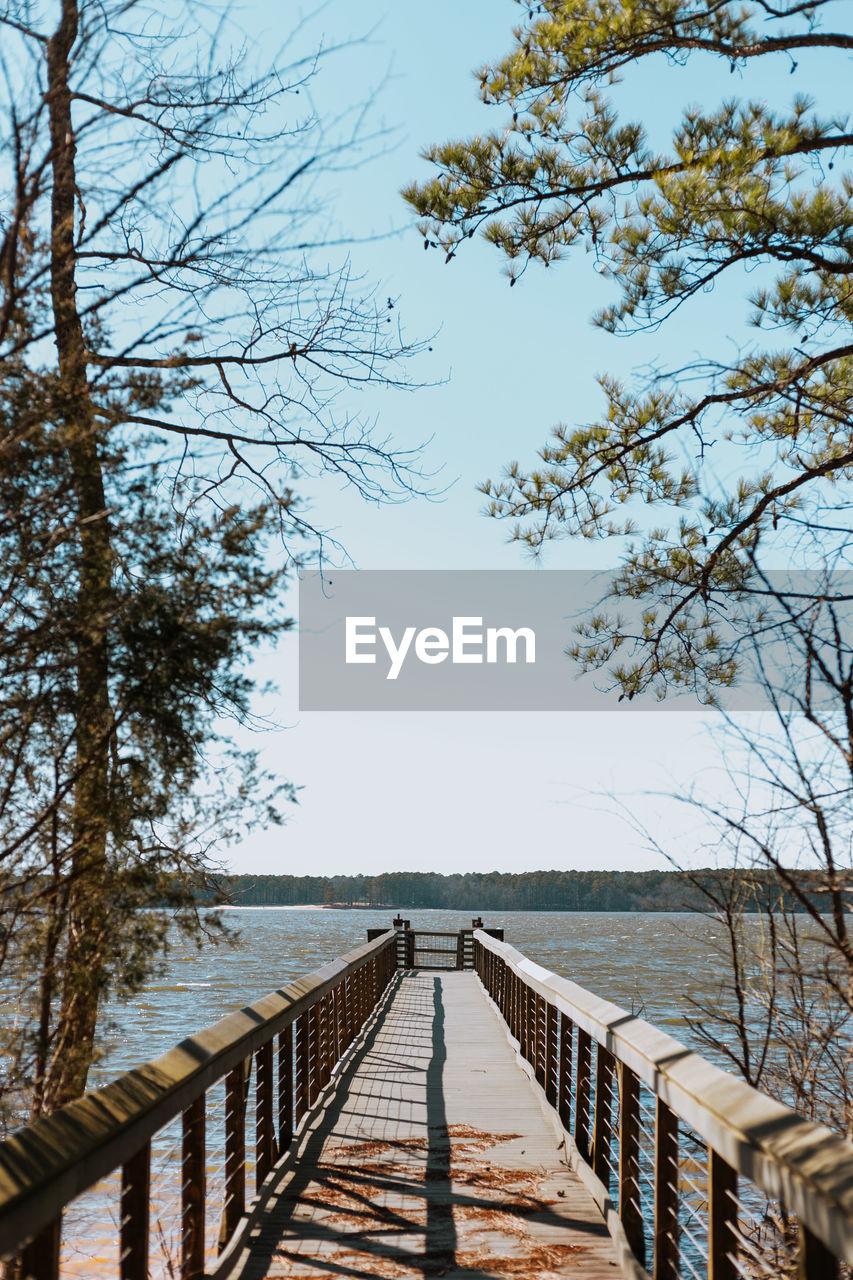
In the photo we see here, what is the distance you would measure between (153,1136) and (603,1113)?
2325 mm

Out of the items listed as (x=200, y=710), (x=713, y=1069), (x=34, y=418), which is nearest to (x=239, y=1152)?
(x=200, y=710)

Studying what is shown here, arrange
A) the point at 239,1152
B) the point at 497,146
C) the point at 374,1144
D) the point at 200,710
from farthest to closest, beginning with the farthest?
the point at 497,146, the point at 374,1144, the point at 239,1152, the point at 200,710

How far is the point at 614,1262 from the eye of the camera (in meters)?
3.81

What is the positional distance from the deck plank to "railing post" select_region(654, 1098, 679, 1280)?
0.50m

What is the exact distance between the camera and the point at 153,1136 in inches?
111

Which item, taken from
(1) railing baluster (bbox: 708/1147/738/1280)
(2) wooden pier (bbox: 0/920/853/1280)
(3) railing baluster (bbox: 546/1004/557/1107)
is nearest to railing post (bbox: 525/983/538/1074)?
(2) wooden pier (bbox: 0/920/853/1280)

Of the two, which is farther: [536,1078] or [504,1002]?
[504,1002]

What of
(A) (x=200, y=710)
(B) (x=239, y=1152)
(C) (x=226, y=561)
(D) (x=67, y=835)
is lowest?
(B) (x=239, y=1152)

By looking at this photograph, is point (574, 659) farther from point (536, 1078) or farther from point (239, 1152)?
point (239, 1152)

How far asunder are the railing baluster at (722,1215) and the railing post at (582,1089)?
247 cm

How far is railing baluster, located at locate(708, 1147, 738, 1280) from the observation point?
2.61 meters

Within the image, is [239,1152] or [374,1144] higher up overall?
[239,1152]

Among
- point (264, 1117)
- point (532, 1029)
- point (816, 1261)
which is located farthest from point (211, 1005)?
point (816, 1261)

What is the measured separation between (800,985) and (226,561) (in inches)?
95.2
